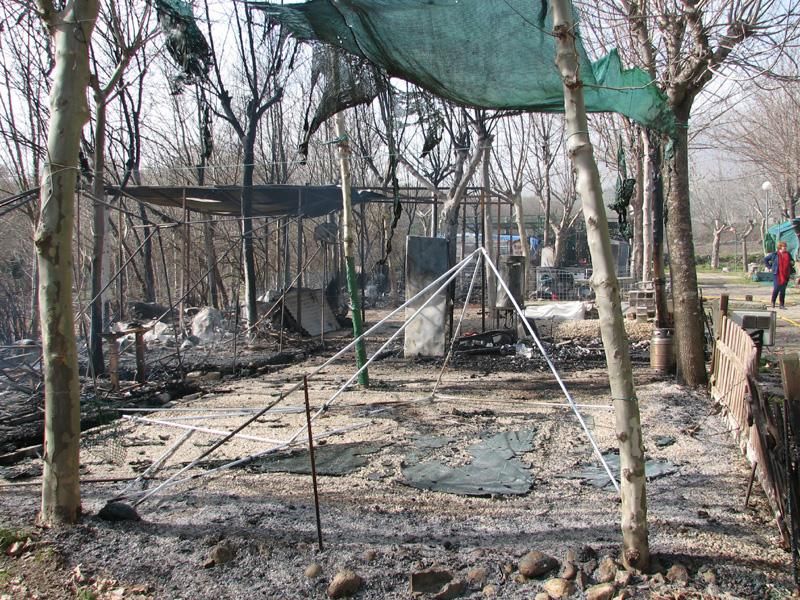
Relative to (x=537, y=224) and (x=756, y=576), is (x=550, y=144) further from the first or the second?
(x=756, y=576)

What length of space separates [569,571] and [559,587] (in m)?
0.15

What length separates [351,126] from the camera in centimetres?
2403

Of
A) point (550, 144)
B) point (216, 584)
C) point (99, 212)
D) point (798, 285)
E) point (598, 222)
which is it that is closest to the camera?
point (598, 222)

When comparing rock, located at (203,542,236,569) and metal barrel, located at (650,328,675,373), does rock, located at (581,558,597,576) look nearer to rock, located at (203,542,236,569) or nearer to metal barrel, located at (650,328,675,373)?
rock, located at (203,542,236,569)

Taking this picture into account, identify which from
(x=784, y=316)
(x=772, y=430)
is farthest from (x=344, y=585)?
(x=784, y=316)

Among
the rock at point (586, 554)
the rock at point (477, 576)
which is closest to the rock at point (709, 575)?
the rock at point (586, 554)

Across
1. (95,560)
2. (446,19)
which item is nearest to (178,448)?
(95,560)

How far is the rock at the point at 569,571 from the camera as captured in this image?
310 centimetres

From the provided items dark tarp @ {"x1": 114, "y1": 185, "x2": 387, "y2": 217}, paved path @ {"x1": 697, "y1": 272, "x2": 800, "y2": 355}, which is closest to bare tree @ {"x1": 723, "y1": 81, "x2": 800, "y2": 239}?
paved path @ {"x1": 697, "y1": 272, "x2": 800, "y2": 355}

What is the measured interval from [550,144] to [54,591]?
27423mm

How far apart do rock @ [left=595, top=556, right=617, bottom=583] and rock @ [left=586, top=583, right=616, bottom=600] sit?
73 mm

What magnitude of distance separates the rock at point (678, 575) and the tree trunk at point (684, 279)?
5199mm

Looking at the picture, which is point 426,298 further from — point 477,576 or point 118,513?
point 477,576

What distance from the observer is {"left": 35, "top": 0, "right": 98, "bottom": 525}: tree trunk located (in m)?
3.81
